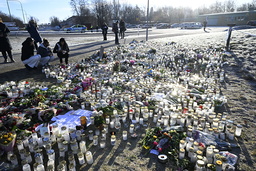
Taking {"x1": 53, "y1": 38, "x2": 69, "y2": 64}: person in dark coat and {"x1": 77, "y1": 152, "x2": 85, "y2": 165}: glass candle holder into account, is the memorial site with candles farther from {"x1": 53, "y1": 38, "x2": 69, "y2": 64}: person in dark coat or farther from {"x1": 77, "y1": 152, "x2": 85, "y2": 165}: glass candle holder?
{"x1": 53, "y1": 38, "x2": 69, "y2": 64}: person in dark coat

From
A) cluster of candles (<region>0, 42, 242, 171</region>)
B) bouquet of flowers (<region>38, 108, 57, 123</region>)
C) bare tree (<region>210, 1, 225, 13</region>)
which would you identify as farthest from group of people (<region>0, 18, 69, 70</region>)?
bare tree (<region>210, 1, 225, 13</region>)

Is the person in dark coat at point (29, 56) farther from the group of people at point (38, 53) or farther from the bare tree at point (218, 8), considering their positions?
the bare tree at point (218, 8)

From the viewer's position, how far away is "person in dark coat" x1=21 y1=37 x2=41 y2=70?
744cm

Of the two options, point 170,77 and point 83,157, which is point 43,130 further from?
point 170,77

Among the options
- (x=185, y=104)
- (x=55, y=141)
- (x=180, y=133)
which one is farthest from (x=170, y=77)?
(x=55, y=141)

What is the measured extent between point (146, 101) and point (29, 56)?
5631 mm

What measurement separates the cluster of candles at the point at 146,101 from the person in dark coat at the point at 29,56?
2.57ft

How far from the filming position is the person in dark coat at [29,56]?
24.4 ft

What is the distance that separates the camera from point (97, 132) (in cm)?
363

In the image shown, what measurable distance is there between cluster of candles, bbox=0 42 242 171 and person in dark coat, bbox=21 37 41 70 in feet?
2.57

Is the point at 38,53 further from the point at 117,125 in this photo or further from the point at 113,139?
the point at 113,139

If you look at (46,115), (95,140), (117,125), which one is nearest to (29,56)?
(46,115)

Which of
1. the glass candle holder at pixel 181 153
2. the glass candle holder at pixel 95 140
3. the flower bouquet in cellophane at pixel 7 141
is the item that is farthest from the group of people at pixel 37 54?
the glass candle holder at pixel 181 153

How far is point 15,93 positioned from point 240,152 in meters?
5.65
